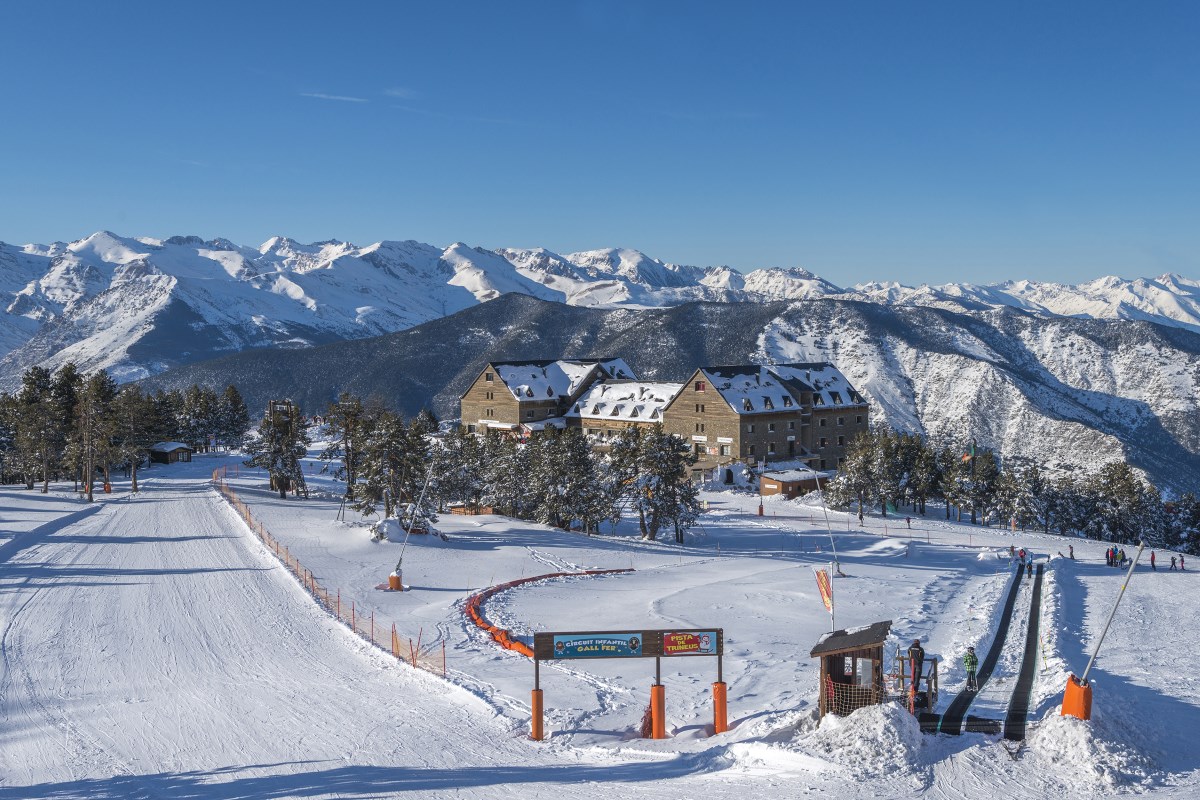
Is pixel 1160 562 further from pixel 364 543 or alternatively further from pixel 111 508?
pixel 111 508

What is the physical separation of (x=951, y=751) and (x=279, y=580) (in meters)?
27.0

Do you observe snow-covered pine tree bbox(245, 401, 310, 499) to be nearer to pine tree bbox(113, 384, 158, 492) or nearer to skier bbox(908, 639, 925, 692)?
pine tree bbox(113, 384, 158, 492)

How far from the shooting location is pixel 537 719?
60.5ft

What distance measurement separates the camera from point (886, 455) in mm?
72125

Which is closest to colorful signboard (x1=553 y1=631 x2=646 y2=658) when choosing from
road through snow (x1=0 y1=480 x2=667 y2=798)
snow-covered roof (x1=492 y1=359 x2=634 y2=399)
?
road through snow (x1=0 y1=480 x2=667 y2=798)

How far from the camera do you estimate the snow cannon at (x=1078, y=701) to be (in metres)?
15.9

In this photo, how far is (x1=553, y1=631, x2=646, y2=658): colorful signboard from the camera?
1872 cm

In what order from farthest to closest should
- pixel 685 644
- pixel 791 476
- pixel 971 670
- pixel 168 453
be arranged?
1. pixel 168 453
2. pixel 791 476
3. pixel 971 670
4. pixel 685 644

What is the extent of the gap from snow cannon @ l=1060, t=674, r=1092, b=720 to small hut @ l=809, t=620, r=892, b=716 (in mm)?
3361

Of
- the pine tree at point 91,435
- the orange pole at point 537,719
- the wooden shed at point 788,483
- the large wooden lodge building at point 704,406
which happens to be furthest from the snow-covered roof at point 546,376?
the orange pole at point 537,719

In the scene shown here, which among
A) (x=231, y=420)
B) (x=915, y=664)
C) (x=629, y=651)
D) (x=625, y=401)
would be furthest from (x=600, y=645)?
(x=231, y=420)

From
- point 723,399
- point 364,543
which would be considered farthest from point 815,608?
point 723,399

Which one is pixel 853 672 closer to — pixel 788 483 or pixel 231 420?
pixel 788 483

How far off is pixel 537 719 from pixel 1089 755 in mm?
10487
